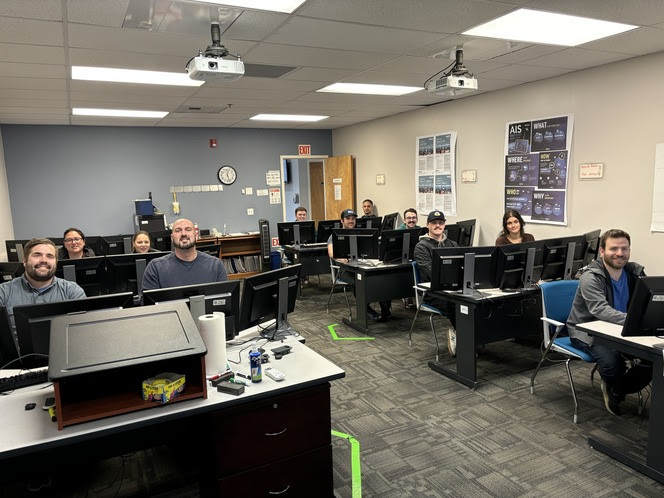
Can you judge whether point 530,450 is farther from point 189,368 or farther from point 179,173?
point 179,173

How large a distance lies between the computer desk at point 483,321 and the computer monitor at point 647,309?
3.80 feet

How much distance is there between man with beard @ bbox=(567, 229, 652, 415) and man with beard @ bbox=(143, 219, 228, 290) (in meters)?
2.44

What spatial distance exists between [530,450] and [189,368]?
6.95 ft

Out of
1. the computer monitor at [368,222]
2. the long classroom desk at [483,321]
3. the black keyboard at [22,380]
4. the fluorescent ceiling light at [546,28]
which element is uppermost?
the fluorescent ceiling light at [546,28]

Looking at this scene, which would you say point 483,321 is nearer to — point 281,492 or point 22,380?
point 281,492

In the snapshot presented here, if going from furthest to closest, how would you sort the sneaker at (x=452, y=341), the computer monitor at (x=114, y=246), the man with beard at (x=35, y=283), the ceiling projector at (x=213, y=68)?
the computer monitor at (x=114, y=246), the sneaker at (x=452, y=341), the ceiling projector at (x=213, y=68), the man with beard at (x=35, y=283)

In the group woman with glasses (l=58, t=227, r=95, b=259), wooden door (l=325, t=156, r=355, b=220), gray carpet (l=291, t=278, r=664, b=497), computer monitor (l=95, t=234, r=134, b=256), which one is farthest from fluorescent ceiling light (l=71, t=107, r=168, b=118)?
gray carpet (l=291, t=278, r=664, b=497)

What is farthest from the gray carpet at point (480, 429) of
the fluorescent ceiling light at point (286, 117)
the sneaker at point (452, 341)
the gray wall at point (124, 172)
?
the gray wall at point (124, 172)

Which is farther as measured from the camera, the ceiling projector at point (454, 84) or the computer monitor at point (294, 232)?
the computer monitor at point (294, 232)

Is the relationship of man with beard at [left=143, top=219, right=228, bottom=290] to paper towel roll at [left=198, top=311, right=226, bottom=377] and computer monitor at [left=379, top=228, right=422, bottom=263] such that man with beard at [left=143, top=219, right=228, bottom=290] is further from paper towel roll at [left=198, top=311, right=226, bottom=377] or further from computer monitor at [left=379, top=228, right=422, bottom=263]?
computer monitor at [left=379, top=228, right=422, bottom=263]

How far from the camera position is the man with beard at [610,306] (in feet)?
9.89

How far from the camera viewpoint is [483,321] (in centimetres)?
378

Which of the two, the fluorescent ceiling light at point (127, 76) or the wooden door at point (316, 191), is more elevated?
the fluorescent ceiling light at point (127, 76)

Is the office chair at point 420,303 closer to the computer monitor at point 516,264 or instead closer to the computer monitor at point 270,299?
the computer monitor at point 516,264
